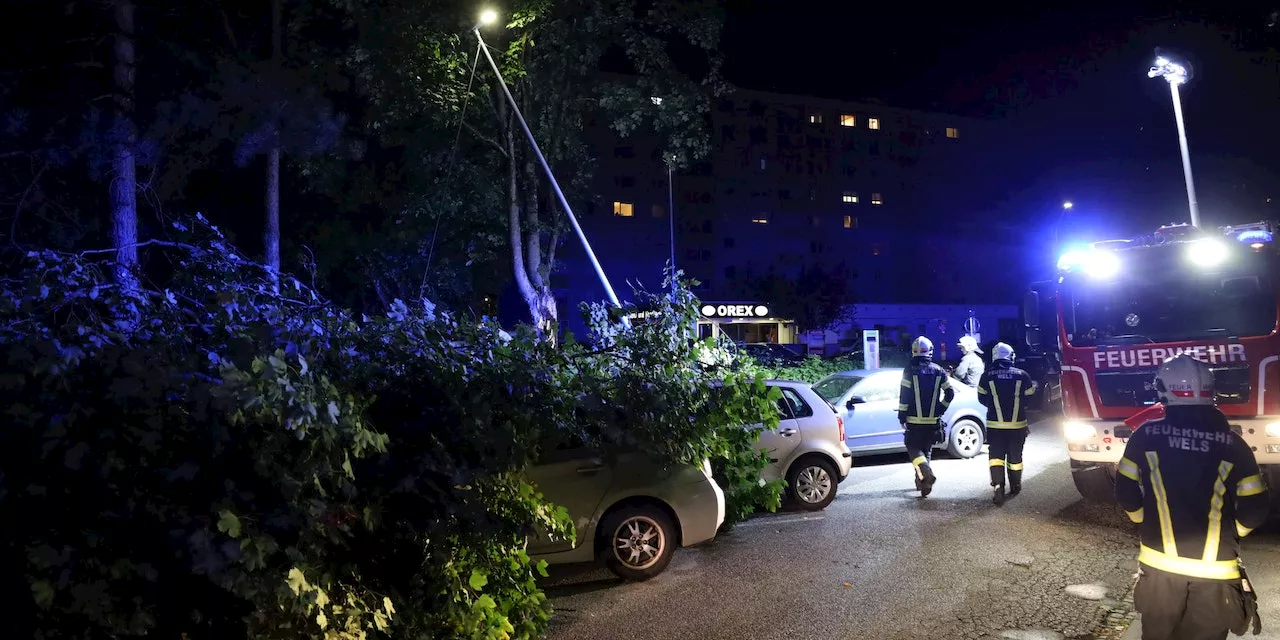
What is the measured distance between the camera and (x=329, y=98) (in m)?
18.2

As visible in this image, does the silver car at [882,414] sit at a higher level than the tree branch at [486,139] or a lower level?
lower

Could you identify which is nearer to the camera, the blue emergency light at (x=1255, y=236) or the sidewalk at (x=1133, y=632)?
the sidewalk at (x=1133, y=632)

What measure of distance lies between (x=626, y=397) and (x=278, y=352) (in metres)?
2.68

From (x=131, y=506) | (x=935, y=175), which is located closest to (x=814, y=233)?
(x=935, y=175)

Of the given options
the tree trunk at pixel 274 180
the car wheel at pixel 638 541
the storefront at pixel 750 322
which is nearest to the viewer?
the car wheel at pixel 638 541

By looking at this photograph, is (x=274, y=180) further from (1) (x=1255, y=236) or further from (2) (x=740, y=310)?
(2) (x=740, y=310)

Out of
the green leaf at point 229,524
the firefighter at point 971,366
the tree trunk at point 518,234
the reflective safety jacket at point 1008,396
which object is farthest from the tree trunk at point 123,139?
the reflective safety jacket at point 1008,396

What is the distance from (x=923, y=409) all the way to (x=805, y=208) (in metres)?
45.1

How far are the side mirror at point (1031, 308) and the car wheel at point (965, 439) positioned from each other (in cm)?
302

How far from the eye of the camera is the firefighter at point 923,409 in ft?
30.1

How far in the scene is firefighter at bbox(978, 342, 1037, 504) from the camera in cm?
877

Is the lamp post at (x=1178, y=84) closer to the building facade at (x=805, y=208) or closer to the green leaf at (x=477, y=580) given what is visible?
the green leaf at (x=477, y=580)

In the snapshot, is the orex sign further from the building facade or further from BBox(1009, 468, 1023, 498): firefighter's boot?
BBox(1009, 468, 1023, 498): firefighter's boot

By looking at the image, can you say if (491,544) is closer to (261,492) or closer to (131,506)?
(261,492)
